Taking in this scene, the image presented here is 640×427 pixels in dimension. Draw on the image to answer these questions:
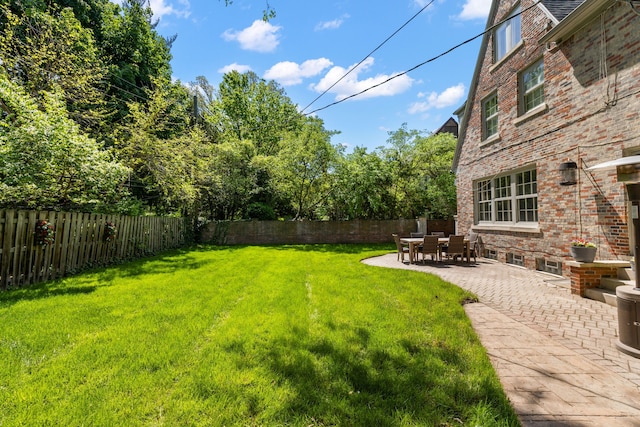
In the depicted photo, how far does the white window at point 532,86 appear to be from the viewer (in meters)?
8.10

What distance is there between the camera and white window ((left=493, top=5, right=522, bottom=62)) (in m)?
9.12

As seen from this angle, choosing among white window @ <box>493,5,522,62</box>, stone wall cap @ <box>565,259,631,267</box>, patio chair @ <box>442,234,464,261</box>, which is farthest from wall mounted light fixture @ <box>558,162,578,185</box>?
white window @ <box>493,5,522,62</box>

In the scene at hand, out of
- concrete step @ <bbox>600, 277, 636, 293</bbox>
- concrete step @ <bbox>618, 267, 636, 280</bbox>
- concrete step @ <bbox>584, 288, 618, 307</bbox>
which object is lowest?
concrete step @ <bbox>584, 288, 618, 307</bbox>

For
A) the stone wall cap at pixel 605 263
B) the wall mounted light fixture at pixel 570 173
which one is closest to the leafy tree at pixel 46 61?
the wall mounted light fixture at pixel 570 173

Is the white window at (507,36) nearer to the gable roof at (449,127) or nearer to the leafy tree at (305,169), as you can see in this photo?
the leafy tree at (305,169)

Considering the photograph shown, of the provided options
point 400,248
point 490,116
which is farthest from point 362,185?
point 490,116

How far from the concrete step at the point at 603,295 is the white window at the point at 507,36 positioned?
25.0ft

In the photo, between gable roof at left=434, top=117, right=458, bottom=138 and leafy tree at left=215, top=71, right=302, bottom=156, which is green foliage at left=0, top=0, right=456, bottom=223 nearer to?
leafy tree at left=215, top=71, right=302, bottom=156

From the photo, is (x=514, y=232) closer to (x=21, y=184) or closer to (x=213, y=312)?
(x=213, y=312)

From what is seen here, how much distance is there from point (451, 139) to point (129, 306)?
62.8 feet

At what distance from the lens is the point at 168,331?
152 inches

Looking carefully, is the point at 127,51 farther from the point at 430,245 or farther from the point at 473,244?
the point at 473,244

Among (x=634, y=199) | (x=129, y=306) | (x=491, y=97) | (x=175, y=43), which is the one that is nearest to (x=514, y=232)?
(x=491, y=97)

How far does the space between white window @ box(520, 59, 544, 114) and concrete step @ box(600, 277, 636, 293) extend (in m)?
4.97
